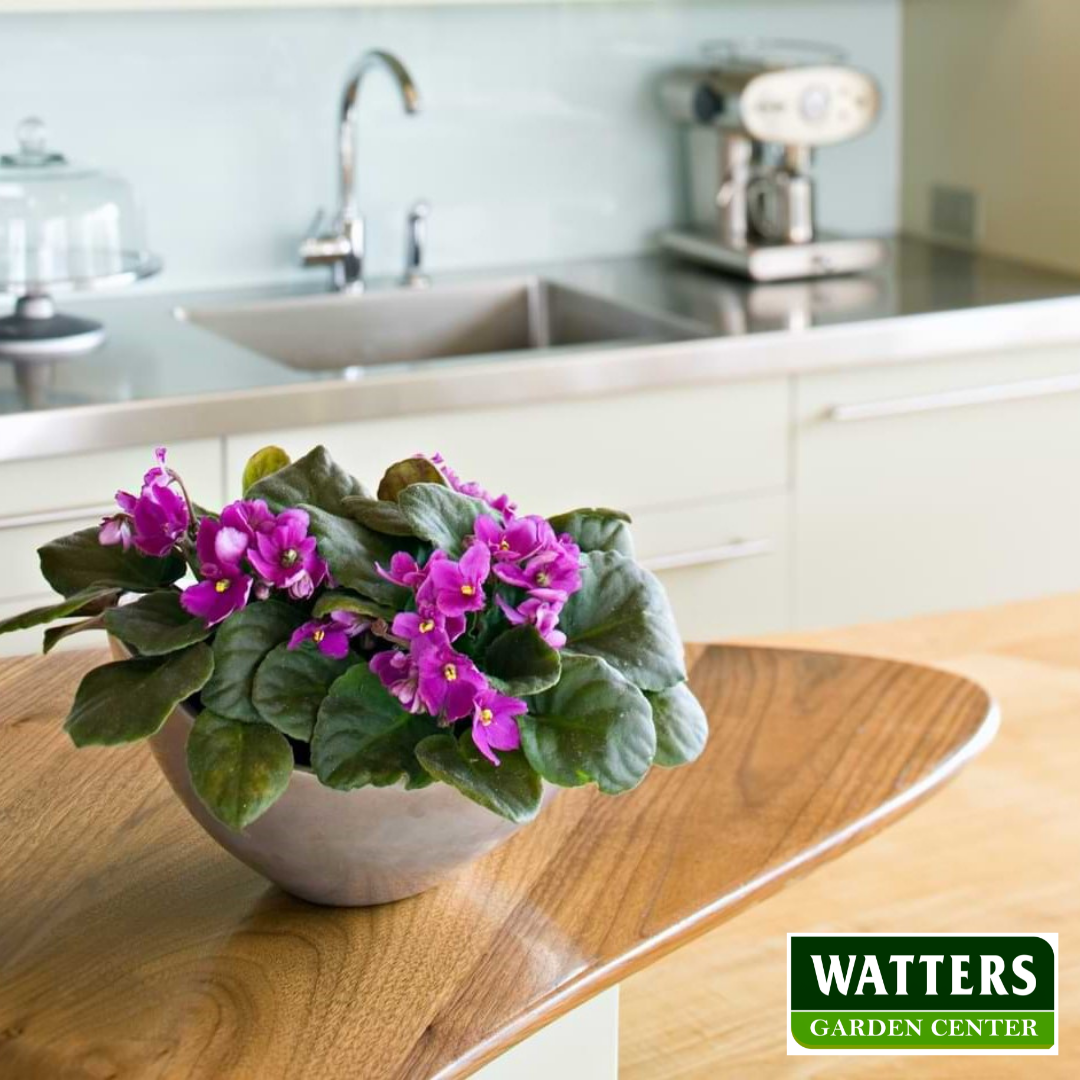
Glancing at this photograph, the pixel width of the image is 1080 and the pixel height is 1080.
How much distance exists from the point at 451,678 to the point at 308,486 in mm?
192

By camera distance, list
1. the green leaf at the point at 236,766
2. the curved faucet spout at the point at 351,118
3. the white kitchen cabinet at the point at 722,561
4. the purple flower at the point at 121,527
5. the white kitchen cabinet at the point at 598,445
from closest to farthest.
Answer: the green leaf at the point at 236,766 < the purple flower at the point at 121,527 < the white kitchen cabinet at the point at 598,445 < the white kitchen cabinet at the point at 722,561 < the curved faucet spout at the point at 351,118

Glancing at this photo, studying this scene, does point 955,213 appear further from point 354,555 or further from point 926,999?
point 354,555

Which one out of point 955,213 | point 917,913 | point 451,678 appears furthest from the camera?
point 955,213

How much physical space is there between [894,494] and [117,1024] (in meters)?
1.89

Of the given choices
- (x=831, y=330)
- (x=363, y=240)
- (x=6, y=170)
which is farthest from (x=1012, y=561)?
(x=6, y=170)

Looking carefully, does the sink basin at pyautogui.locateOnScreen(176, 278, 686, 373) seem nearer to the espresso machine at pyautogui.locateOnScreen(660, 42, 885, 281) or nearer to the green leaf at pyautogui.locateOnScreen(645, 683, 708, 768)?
the espresso machine at pyautogui.locateOnScreen(660, 42, 885, 281)

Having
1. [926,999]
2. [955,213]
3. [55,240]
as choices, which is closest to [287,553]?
[926,999]

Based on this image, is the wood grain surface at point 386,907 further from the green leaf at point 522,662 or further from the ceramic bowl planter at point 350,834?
the green leaf at point 522,662

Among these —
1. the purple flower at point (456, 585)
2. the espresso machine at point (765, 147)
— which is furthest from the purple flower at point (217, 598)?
the espresso machine at point (765, 147)

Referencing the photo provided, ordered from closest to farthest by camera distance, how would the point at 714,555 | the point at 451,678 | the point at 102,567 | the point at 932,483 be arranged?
the point at 451,678 → the point at 102,567 → the point at 714,555 → the point at 932,483

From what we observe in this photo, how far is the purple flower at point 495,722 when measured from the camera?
99cm

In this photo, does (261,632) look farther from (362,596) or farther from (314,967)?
(314,967)

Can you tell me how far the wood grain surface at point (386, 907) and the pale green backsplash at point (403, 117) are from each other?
1.56 metres

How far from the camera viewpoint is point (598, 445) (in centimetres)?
251
